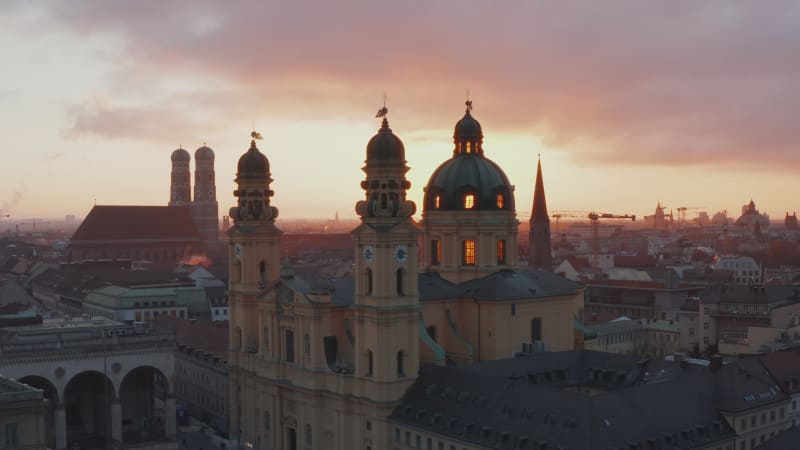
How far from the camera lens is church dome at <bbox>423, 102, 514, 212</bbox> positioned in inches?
3474

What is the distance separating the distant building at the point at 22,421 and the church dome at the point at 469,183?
44202 mm

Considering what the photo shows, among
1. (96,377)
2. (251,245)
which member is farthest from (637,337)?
(96,377)

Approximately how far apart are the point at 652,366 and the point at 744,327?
62.8 metres

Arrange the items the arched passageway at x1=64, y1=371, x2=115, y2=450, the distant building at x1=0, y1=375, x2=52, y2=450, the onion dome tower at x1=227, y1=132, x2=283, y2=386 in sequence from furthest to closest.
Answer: the arched passageway at x1=64, y1=371, x2=115, y2=450 < the onion dome tower at x1=227, y1=132, x2=283, y2=386 < the distant building at x1=0, y1=375, x2=52, y2=450

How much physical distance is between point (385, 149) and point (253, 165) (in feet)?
68.0

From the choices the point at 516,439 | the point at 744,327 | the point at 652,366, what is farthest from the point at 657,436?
the point at 744,327

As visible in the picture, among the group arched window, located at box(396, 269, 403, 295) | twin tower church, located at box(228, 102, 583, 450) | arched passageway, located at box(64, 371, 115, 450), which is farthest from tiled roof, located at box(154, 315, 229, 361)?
arched window, located at box(396, 269, 403, 295)

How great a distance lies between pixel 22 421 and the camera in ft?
178

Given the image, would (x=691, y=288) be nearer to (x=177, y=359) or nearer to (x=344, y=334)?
(x=177, y=359)

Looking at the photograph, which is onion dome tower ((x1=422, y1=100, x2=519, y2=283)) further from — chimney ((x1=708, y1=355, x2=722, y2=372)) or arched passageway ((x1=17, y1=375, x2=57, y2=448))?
arched passageway ((x1=17, y1=375, x2=57, y2=448))

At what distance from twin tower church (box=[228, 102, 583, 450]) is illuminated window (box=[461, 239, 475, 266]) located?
4.5 inches

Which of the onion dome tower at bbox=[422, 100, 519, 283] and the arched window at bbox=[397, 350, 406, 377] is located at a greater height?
the onion dome tower at bbox=[422, 100, 519, 283]

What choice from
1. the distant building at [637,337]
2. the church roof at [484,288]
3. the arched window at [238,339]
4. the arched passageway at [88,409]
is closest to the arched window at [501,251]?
the church roof at [484,288]

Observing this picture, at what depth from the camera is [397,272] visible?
74.1 meters
